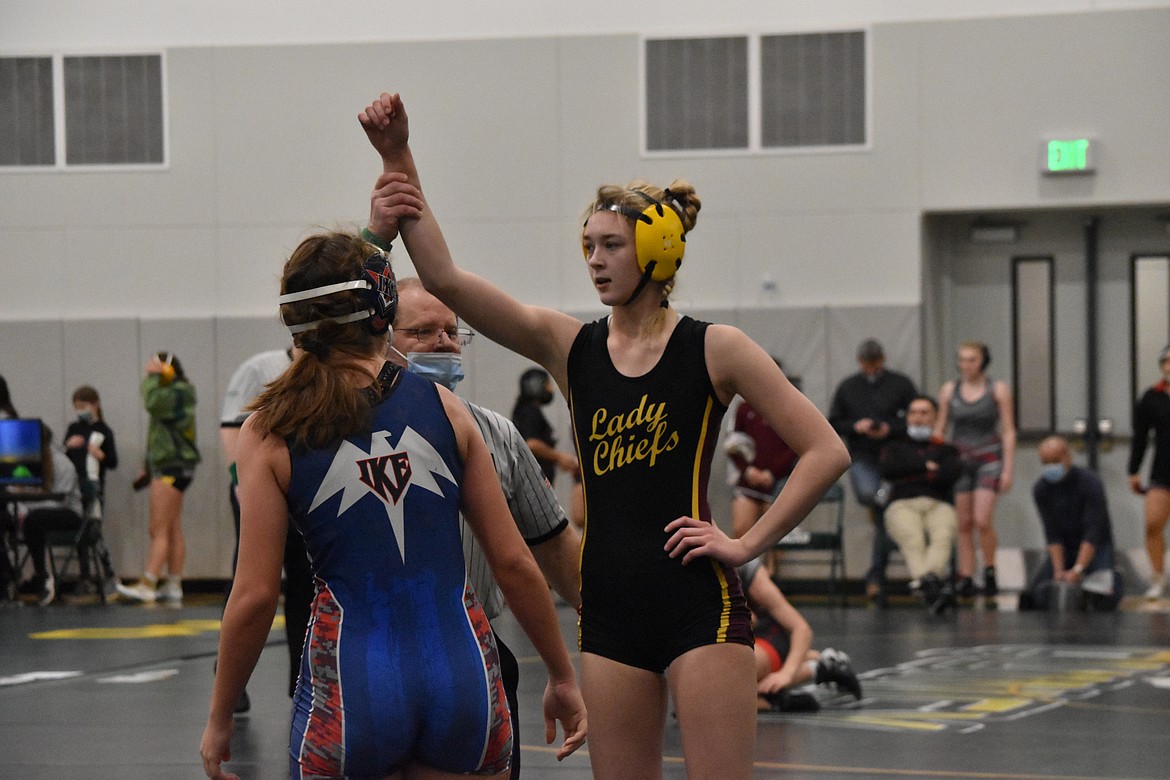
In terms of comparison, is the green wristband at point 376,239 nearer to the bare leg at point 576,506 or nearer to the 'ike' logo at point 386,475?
the 'ike' logo at point 386,475

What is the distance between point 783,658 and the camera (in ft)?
23.2

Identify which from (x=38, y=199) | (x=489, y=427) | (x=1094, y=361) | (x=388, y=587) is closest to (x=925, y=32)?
(x=1094, y=361)

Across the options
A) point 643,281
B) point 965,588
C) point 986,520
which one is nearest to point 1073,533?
point 986,520

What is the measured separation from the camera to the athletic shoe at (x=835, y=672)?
7.12 metres

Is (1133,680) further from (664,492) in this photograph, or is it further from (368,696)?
(368,696)

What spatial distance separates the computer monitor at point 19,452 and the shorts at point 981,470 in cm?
740

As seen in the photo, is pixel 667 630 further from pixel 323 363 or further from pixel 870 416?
pixel 870 416

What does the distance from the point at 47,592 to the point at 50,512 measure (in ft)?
2.20

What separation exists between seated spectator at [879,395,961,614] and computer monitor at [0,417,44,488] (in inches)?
267

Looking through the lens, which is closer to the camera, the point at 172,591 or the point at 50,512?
the point at 50,512

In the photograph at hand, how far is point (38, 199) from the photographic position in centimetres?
1431

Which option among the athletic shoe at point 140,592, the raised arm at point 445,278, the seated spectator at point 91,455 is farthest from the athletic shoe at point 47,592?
the raised arm at point 445,278

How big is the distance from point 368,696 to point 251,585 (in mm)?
268

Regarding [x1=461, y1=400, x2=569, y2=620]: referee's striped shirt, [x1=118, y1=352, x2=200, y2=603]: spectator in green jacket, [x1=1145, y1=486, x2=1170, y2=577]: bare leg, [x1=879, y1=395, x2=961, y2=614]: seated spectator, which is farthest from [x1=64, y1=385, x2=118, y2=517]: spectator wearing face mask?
[x1=461, y1=400, x2=569, y2=620]: referee's striped shirt
